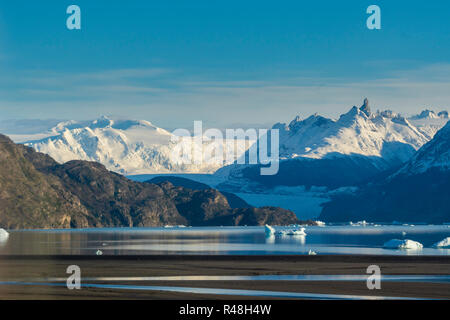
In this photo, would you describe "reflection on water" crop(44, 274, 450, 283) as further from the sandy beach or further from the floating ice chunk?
the floating ice chunk

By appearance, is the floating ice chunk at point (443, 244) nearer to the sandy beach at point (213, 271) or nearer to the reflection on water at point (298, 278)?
the sandy beach at point (213, 271)

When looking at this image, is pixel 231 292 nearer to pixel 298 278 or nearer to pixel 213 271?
pixel 298 278

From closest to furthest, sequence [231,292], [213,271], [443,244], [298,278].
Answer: [231,292] < [298,278] < [213,271] < [443,244]

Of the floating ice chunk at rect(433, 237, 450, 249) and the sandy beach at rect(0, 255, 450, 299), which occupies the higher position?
the sandy beach at rect(0, 255, 450, 299)

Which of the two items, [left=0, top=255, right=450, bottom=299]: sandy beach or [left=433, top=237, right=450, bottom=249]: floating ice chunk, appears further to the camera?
[left=433, top=237, right=450, bottom=249]: floating ice chunk

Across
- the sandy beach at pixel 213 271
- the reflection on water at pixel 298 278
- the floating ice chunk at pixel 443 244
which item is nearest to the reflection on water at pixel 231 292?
the sandy beach at pixel 213 271

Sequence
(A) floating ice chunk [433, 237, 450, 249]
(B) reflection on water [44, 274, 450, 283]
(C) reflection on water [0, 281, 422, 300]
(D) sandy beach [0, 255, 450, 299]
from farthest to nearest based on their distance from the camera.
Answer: (A) floating ice chunk [433, 237, 450, 249]
(B) reflection on water [44, 274, 450, 283]
(D) sandy beach [0, 255, 450, 299]
(C) reflection on water [0, 281, 422, 300]

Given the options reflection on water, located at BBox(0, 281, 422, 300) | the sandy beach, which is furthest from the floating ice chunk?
reflection on water, located at BBox(0, 281, 422, 300)

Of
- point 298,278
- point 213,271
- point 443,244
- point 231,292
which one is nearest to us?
point 231,292

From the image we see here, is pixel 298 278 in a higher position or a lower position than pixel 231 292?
lower

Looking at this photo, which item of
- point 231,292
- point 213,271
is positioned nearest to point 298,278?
point 213,271
